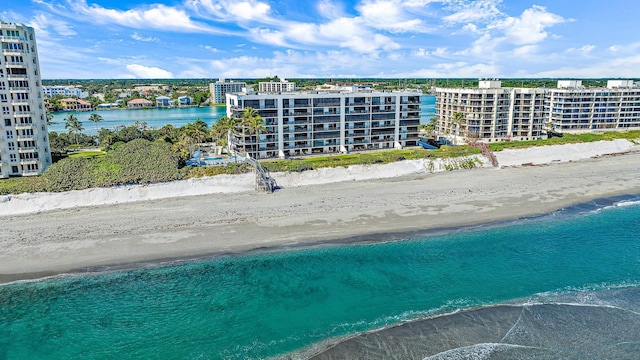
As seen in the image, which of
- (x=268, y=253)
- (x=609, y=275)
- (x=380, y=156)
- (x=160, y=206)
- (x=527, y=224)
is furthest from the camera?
(x=380, y=156)

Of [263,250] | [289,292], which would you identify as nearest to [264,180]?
[263,250]

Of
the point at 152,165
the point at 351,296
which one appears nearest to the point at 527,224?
the point at 351,296

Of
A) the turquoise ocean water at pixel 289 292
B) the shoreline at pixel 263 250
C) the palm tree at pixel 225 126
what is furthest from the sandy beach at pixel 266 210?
the palm tree at pixel 225 126

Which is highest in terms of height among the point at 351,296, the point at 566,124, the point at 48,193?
the point at 566,124

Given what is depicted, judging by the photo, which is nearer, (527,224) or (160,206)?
(527,224)

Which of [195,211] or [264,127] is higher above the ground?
[264,127]

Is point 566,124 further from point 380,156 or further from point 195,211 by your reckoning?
point 195,211

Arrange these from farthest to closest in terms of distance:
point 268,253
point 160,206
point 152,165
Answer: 1. point 152,165
2. point 160,206
3. point 268,253
